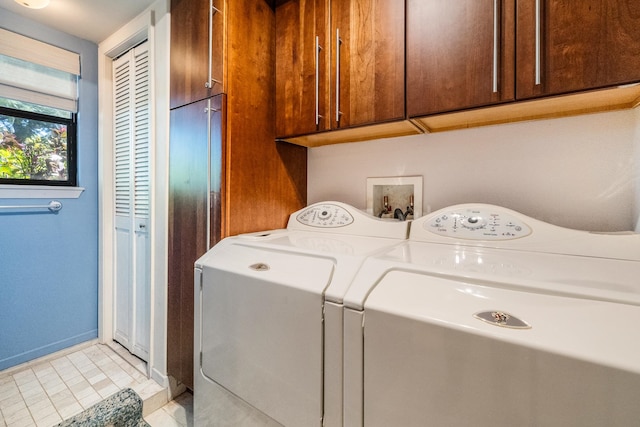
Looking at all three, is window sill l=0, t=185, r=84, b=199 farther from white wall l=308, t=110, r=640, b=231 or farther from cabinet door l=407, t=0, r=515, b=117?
cabinet door l=407, t=0, r=515, b=117

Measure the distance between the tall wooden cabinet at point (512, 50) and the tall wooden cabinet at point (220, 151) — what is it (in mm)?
848

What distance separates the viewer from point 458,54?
108 cm

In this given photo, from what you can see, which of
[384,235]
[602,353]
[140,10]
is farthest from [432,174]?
[140,10]

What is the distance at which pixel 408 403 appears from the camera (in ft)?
2.25

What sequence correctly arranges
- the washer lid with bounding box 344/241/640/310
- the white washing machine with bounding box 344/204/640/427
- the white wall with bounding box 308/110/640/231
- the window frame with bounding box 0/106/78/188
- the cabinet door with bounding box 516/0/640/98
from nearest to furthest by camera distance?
1. the white washing machine with bounding box 344/204/640/427
2. the washer lid with bounding box 344/241/640/310
3. the cabinet door with bounding box 516/0/640/98
4. the white wall with bounding box 308/110/640/231
5. the window frame with bounding box 0/106/78/188

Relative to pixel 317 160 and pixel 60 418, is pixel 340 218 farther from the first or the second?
pixel 60 418

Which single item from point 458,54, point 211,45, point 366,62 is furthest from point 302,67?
point 458,54

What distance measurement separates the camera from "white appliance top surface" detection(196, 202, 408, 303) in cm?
93

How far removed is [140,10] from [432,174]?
2290 millimetres

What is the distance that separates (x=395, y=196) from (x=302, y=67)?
0.91 metres

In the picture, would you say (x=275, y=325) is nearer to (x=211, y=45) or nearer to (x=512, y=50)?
(x=512, y=50)

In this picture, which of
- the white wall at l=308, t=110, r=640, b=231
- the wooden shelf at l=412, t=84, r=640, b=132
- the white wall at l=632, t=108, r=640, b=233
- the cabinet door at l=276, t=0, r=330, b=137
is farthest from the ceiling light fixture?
the white wall at l=632, t=108, r=640, b=233

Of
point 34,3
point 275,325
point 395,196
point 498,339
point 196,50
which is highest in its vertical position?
point 34,3

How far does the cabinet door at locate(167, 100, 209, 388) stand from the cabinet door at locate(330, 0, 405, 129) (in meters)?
0.77
